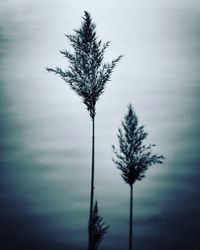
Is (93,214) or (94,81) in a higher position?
(94,81)

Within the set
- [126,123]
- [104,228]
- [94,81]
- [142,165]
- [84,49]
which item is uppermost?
[84,49]

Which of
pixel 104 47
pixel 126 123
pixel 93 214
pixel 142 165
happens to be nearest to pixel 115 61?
pixel 104 47

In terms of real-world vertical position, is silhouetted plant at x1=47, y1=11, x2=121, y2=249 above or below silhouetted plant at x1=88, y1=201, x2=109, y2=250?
above

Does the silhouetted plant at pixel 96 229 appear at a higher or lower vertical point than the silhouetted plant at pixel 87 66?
lower

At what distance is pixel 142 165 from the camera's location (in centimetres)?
1046

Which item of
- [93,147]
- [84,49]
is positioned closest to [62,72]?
[84,49]

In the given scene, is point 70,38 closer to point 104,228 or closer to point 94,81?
point 94,81

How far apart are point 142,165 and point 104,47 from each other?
3.06m

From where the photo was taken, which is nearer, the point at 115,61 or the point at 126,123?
the point at 115,61

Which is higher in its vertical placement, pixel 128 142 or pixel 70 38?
pixel 70 38

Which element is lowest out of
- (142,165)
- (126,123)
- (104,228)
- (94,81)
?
(104,228)

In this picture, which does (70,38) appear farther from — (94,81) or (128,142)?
(128,142)

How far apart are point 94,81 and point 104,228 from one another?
10.8ft

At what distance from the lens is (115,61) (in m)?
9.59
